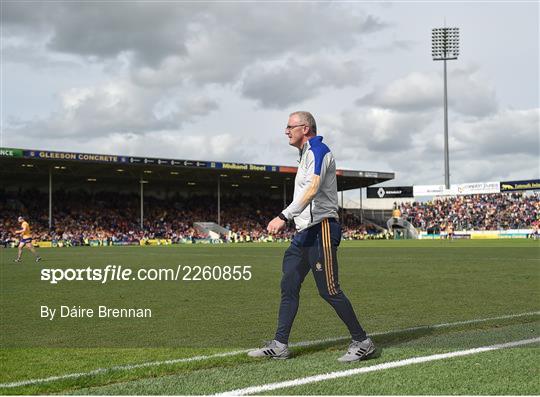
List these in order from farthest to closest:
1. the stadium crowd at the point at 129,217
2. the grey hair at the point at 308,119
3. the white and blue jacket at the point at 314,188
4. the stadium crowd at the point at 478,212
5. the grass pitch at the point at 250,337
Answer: the stadium crowd at the point at 478,212, the stadium crowd at the point at 129,217, the grey hair at the point at 308,119, the white and blue jacket at the point at 314,188, the grass pitch at the point at 250,337

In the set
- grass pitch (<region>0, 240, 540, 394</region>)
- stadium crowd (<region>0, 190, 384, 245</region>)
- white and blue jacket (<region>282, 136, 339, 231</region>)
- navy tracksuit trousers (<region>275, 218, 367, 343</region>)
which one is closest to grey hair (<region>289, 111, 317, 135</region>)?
white and blue jacket (<region>282, 136, 339, 231</region>)

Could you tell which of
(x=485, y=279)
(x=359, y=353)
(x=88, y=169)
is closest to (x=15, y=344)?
(x=359, y=353)

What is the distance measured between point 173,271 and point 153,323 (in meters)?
10.7

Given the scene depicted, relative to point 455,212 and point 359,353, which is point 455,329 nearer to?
point 359,353

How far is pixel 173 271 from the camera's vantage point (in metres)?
19.2

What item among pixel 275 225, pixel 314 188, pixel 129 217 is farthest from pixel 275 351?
pixel 129 217

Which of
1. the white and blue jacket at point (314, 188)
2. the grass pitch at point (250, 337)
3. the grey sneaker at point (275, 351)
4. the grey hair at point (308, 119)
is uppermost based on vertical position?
the grey hair at point (308, 119)

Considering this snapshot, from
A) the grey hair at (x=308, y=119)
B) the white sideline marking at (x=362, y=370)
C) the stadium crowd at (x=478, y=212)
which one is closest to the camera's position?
the white sideline marking at (x=362, y=370)

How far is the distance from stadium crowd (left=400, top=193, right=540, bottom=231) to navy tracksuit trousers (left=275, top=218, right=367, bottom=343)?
69.8 meters

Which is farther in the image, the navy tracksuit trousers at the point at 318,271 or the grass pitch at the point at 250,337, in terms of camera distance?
the navy tracksuit trousers at the point at 318,271

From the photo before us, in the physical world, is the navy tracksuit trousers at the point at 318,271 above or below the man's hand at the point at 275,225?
below

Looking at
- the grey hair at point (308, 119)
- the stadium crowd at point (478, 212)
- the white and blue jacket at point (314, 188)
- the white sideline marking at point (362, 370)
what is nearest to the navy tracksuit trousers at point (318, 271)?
the white and blue jacket at point (314, 188)

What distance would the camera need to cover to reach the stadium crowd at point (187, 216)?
195 ft

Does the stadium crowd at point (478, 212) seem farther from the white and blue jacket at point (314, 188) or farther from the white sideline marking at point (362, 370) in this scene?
the white and blue jacket at point (314, 188)
